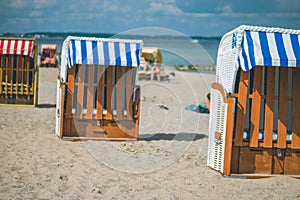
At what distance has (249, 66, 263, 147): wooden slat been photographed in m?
5.99

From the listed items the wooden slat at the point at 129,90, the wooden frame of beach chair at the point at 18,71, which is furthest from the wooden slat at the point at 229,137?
the wooden frame of beach chair at the point at 18,71

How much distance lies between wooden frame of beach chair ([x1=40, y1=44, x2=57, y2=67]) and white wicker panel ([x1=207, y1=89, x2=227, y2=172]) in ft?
87.7

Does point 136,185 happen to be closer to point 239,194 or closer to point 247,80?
point 239,194

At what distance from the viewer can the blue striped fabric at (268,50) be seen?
18.2 feet

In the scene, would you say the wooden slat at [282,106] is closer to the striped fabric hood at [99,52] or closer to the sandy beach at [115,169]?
the sandy beach at [115,169]

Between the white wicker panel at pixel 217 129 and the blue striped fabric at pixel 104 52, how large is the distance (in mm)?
1870

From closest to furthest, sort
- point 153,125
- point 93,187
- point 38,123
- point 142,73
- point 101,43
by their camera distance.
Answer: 1. point 93,187
2. point 101,43
3. point 38,123
4. point 153,125
5. point 142,73

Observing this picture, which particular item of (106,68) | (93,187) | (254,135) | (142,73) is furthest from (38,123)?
(142,73)

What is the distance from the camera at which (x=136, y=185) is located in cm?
546

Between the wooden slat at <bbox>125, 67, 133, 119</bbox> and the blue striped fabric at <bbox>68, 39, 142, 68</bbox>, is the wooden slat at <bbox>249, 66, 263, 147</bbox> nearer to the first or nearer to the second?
the blue striped fabric at <bbox>68, 39, 142, 68</bbox>

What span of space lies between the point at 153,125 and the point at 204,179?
458 cm

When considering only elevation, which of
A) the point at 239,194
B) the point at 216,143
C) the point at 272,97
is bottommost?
the point at 239,194

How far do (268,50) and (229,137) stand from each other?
1.32m

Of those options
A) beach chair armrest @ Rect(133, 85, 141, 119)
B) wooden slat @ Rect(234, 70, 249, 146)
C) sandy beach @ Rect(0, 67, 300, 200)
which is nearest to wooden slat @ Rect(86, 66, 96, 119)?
sandy beach @ Rect(0, 67, 300, 200)
